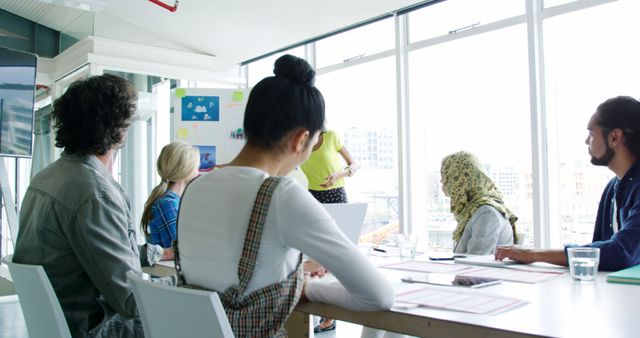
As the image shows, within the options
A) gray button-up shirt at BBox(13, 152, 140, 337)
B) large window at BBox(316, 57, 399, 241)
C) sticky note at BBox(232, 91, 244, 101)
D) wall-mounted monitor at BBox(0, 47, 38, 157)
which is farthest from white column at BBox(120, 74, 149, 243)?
gray button-up shirt at BBox(13, 152, 140, 337)

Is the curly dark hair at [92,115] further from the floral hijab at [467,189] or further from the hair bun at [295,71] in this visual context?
the floral hijab at [467,189]

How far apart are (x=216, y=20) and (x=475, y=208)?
3588mm

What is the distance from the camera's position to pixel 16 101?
109 inches

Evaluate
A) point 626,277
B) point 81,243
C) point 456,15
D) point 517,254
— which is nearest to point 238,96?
point 456,15

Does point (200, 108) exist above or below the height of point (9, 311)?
above

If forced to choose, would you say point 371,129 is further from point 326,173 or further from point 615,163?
point 615,163

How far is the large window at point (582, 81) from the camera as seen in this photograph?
12.0ft

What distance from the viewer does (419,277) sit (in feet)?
5.25

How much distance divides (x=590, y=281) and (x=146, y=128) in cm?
432

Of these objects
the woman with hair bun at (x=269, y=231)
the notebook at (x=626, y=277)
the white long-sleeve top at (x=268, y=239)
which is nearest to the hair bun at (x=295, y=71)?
the woman with hair bun at (x=269, y=231)

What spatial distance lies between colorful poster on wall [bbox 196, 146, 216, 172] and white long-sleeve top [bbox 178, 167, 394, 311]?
3916mm

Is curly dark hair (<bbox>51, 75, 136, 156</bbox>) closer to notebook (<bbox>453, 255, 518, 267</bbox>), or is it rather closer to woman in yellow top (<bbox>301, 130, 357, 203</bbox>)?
notebook (<bbox>453, 255, 518, 267</bbox>)

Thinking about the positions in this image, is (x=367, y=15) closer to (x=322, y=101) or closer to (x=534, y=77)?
(x=534, y=77)

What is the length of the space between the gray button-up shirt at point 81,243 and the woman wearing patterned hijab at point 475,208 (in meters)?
1.62
